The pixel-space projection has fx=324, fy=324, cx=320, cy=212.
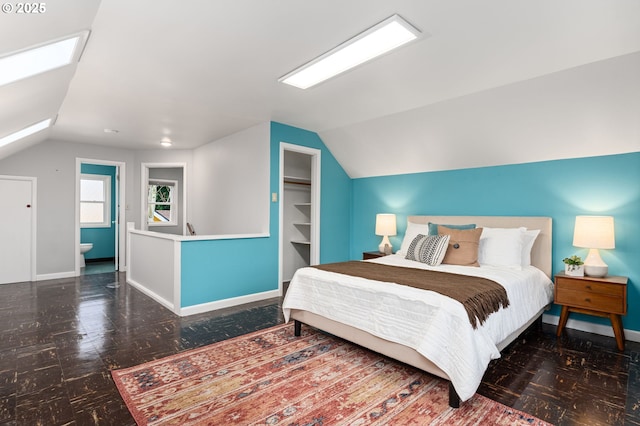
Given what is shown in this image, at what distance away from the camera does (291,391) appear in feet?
6.98

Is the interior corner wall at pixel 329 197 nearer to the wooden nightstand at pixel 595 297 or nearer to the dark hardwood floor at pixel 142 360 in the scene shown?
the dark hardwood floor at pixel 142 360

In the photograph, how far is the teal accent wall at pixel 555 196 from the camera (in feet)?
10.3

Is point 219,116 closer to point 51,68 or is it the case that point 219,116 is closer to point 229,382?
point 51,68

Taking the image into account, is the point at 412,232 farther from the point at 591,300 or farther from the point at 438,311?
the point at 438,311

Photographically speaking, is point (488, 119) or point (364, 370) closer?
point (364, 370)

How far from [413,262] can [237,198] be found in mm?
2854

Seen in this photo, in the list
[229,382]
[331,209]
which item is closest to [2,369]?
[229,382]

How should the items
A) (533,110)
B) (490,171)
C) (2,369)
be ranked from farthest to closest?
(490,171) < (533,110) < (2,369)

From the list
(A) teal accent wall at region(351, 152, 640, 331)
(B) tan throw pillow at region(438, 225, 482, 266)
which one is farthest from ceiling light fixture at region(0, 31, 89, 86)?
(A) teal accent wall at region(351, 152, 640, 331)

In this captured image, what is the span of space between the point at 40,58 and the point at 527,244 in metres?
4.61

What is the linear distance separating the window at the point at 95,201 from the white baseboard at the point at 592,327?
28.4 feet

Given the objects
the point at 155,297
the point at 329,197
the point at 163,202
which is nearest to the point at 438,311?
the point at 329,197

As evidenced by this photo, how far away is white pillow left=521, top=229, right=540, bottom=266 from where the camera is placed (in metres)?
3.50

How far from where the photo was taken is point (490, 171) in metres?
4.09
